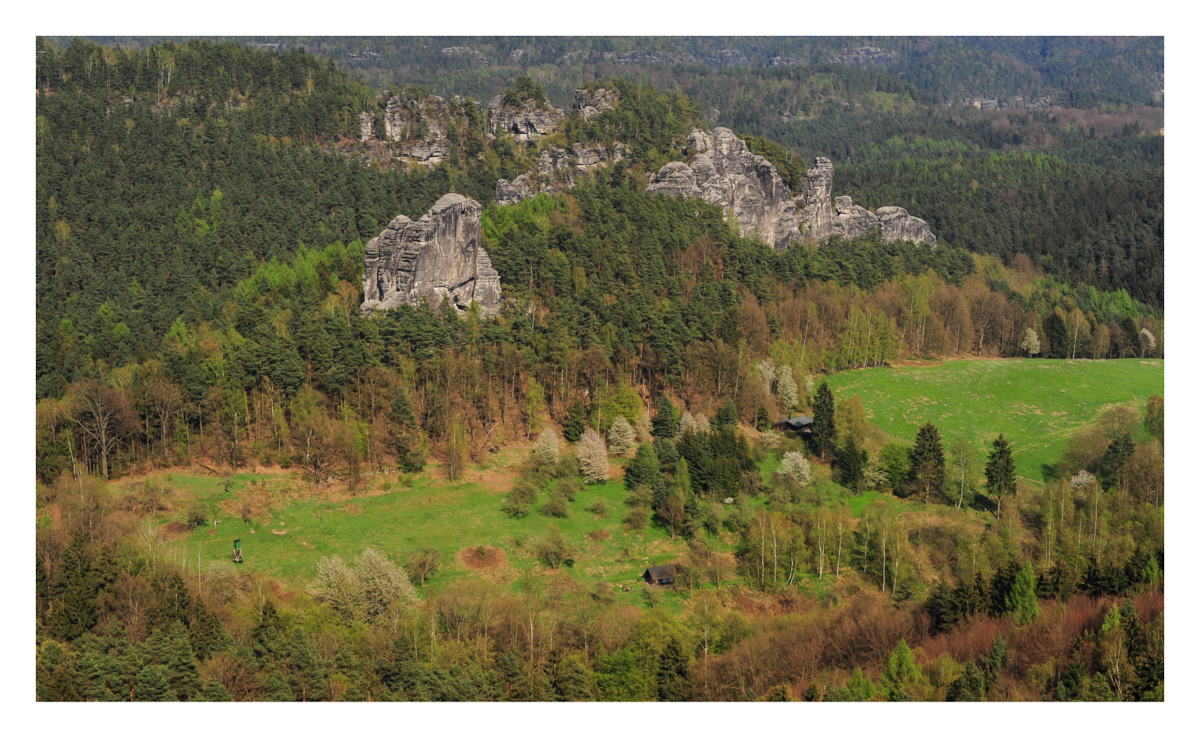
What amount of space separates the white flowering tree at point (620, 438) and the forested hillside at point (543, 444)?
277mm

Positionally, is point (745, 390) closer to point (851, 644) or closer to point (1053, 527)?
point (1053, 527)

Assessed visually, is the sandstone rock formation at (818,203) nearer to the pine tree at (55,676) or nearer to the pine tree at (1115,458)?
the pine tree at (1115,458)

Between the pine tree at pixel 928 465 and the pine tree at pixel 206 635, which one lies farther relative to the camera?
the pine tree at pixel 928 465

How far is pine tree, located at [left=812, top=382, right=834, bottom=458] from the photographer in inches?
4119

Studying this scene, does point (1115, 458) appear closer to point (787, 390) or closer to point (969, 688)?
point (787, 390)

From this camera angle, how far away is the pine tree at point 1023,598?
7194 centimetres

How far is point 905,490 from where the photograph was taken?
98.2m

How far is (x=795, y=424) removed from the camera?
357 feet

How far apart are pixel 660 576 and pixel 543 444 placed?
68.4 ft

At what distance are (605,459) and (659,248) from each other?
124 ft

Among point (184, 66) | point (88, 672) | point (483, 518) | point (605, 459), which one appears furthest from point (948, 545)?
point (184, 66)

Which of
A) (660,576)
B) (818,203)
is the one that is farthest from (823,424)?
(818,203)

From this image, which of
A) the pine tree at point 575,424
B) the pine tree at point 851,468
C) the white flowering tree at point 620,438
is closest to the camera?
the pine tree at point 851,468

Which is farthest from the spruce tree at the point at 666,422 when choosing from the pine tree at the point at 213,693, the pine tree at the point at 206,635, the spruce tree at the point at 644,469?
the pine tree at the point at 213,693
